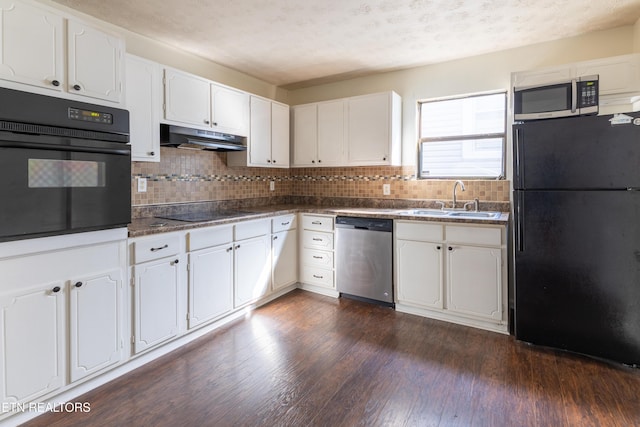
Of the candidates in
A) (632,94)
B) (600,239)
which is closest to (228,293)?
(600,239)

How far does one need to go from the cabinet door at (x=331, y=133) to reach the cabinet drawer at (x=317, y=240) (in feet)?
2.75

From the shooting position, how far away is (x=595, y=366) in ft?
7.39

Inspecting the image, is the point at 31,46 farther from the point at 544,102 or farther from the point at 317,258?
the point at 544,102

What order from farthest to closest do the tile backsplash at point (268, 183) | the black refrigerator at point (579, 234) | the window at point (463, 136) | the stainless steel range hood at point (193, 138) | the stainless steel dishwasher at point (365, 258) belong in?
the window at point (463, 136) < the stainless steel dishwasher at point (365, 258) < the tile backsplash at point (268, 183) < the stainless steel range hood at point (193, 138) < the black refrigerator at point (579, 234)

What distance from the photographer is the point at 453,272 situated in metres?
2.92

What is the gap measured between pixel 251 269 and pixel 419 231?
1547 mm

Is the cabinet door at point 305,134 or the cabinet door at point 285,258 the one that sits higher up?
the cabinet door at point 305,134

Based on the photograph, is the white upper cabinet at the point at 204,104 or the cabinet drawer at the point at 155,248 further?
the white upper cabinet at the point at 204,104

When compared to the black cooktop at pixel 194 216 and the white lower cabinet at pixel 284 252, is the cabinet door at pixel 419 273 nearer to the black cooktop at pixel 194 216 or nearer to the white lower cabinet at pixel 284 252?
the white lower cabinet at pixel 284 252

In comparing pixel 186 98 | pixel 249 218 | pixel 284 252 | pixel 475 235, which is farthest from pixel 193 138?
pixel 475 235

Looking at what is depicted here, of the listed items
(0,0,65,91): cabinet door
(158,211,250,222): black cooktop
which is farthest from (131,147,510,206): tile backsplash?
(0,0,65,91): cabinet door

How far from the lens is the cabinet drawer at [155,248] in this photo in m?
2.21

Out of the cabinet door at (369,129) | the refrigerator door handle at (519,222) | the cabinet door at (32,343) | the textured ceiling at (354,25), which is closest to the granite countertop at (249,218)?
the refrigerator door handle at (519,222)

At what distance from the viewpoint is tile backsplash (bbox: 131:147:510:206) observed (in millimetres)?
3072
